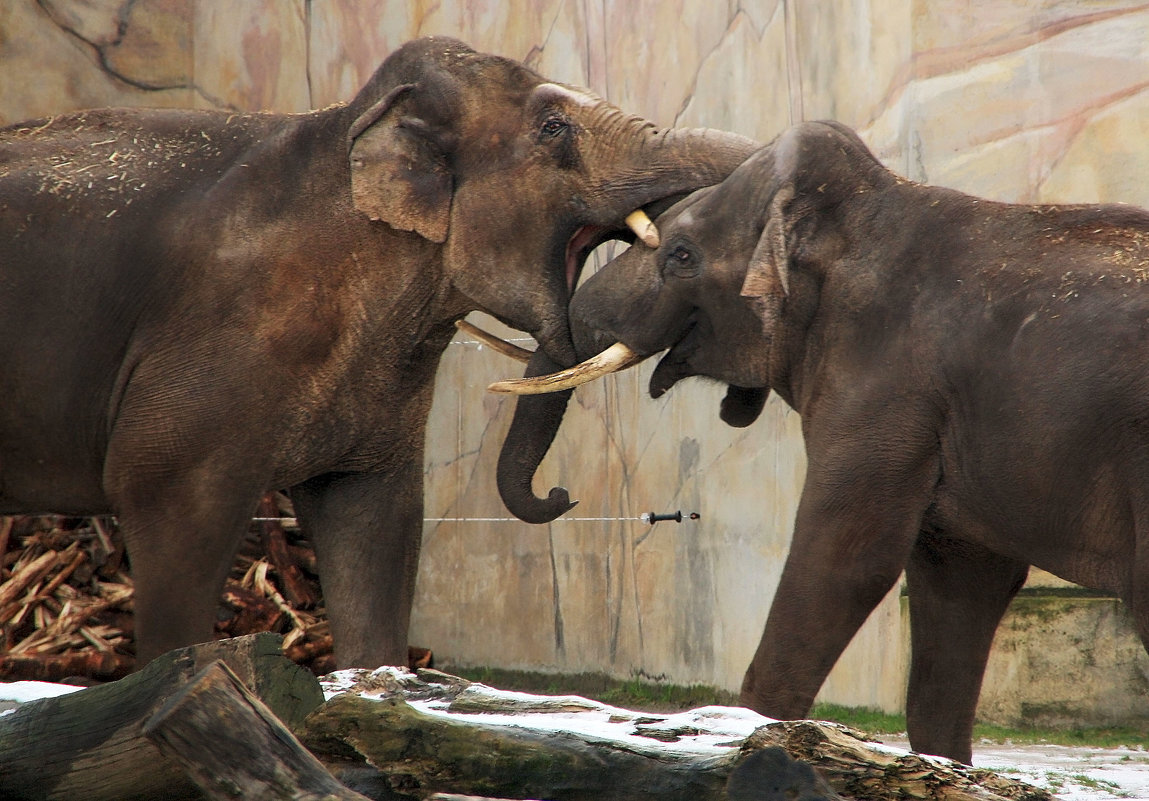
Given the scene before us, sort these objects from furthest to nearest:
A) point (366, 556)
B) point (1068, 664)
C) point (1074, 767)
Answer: point (1068, 664) → point (366, 556) → point (1074, 767)

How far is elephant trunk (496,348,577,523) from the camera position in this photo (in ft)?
15.8

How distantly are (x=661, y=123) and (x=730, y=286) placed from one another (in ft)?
7.70

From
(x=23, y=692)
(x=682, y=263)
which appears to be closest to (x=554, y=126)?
(x=682, y=263)

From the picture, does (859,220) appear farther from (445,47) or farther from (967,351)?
(445,47)

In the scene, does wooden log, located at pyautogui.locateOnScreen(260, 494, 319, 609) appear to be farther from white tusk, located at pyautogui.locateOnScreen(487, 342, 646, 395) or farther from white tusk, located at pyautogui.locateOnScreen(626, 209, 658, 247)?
white tusk, located at pyautogui.locateOnScreen(626, 209, 658, 247)

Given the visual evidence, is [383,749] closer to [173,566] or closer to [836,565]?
[836,565]

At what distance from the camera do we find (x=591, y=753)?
2.99m

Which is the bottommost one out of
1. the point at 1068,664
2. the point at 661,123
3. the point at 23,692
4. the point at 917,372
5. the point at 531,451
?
the point at 23,692

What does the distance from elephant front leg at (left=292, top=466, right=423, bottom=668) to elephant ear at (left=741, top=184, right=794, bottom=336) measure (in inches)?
54.7

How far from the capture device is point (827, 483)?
157 inches

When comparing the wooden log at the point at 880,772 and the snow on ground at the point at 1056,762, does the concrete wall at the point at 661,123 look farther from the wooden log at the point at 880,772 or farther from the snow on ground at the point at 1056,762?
the wooden log at the point at 880,772

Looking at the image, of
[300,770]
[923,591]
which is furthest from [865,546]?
[300,770]

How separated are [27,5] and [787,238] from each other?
19.2 ft

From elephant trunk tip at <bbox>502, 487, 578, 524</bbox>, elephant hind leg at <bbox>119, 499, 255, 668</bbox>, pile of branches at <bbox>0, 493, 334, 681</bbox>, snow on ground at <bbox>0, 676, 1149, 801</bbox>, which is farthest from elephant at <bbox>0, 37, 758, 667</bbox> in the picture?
pile of branches at <bbox>0, 493, 334, 681</bbox>
